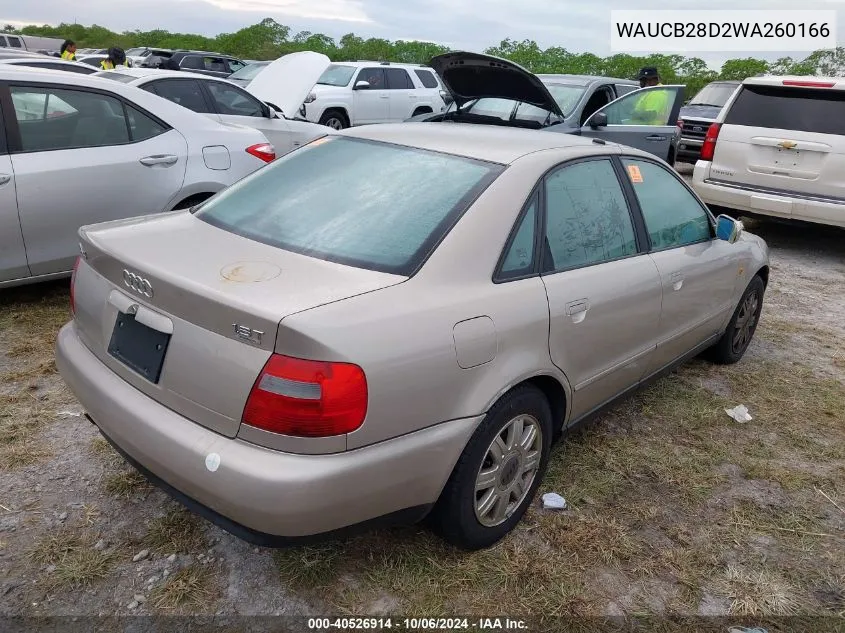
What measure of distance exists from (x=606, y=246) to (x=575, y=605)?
4.88ft

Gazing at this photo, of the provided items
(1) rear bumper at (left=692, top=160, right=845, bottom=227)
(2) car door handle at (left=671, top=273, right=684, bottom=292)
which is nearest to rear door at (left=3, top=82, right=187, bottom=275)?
(2) car door handle at (left=671, top=273, right=684, bottom=292)

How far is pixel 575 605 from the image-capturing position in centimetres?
246

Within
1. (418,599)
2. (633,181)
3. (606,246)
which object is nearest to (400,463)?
(418,599)

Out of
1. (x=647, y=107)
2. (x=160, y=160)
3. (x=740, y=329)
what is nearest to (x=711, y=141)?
(x=647, y=107)

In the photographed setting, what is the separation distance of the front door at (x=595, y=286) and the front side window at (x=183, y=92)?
5.85 m

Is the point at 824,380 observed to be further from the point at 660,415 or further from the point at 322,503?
the point at 322,503

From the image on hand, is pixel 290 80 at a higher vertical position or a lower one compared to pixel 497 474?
higher

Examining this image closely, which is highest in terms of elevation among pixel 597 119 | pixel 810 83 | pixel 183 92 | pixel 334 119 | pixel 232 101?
pixel 810 83

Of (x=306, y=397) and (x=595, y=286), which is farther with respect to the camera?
(x=595, y=286)

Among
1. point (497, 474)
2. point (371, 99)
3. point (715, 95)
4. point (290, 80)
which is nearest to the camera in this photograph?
point (497, 474)

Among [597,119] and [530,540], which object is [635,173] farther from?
[597,119]

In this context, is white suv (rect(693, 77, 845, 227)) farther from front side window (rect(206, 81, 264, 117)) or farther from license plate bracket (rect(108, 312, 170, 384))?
license plate bracket (rect(108, 312, 170, 384))

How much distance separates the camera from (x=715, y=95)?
517 inches

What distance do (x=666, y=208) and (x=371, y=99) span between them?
12.0 metres
